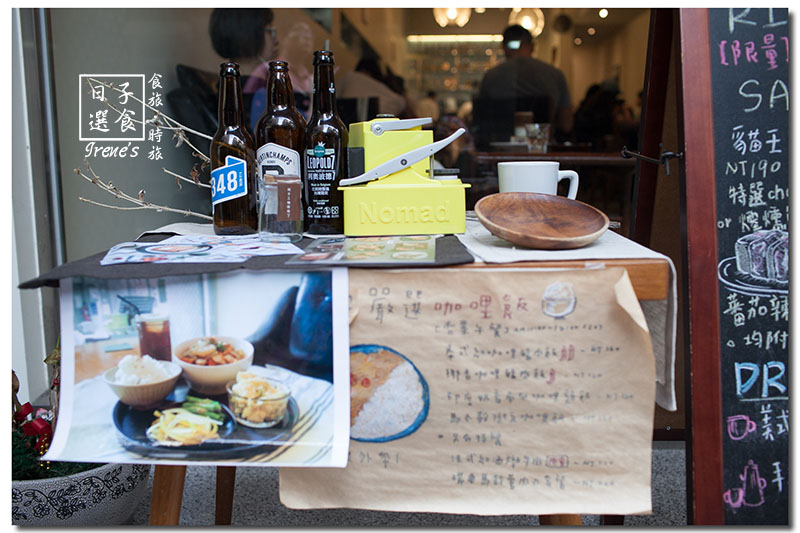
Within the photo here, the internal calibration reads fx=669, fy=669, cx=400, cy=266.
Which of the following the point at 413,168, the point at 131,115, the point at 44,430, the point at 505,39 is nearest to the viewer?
the point at 413,168

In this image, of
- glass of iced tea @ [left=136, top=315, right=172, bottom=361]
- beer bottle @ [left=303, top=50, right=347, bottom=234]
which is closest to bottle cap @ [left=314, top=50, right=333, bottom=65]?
beer bottle @ [left=303, top=50, right=347, bottom=234]

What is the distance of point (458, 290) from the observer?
85 cm

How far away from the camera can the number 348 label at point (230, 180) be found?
113 cm

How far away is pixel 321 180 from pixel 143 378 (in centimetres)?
45

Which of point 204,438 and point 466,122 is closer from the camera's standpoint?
point 204,438

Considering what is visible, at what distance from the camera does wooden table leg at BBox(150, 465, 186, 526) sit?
1003 millimetres

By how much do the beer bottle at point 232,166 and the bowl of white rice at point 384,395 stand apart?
42 cm

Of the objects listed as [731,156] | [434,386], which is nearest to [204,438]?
[434,386]

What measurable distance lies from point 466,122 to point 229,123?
237cm

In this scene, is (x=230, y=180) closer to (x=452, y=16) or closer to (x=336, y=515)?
(x=336, y=515)

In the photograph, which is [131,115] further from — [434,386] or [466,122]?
[466,122]

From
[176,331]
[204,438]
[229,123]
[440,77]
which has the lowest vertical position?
[204,438]

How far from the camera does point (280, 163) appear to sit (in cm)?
111
